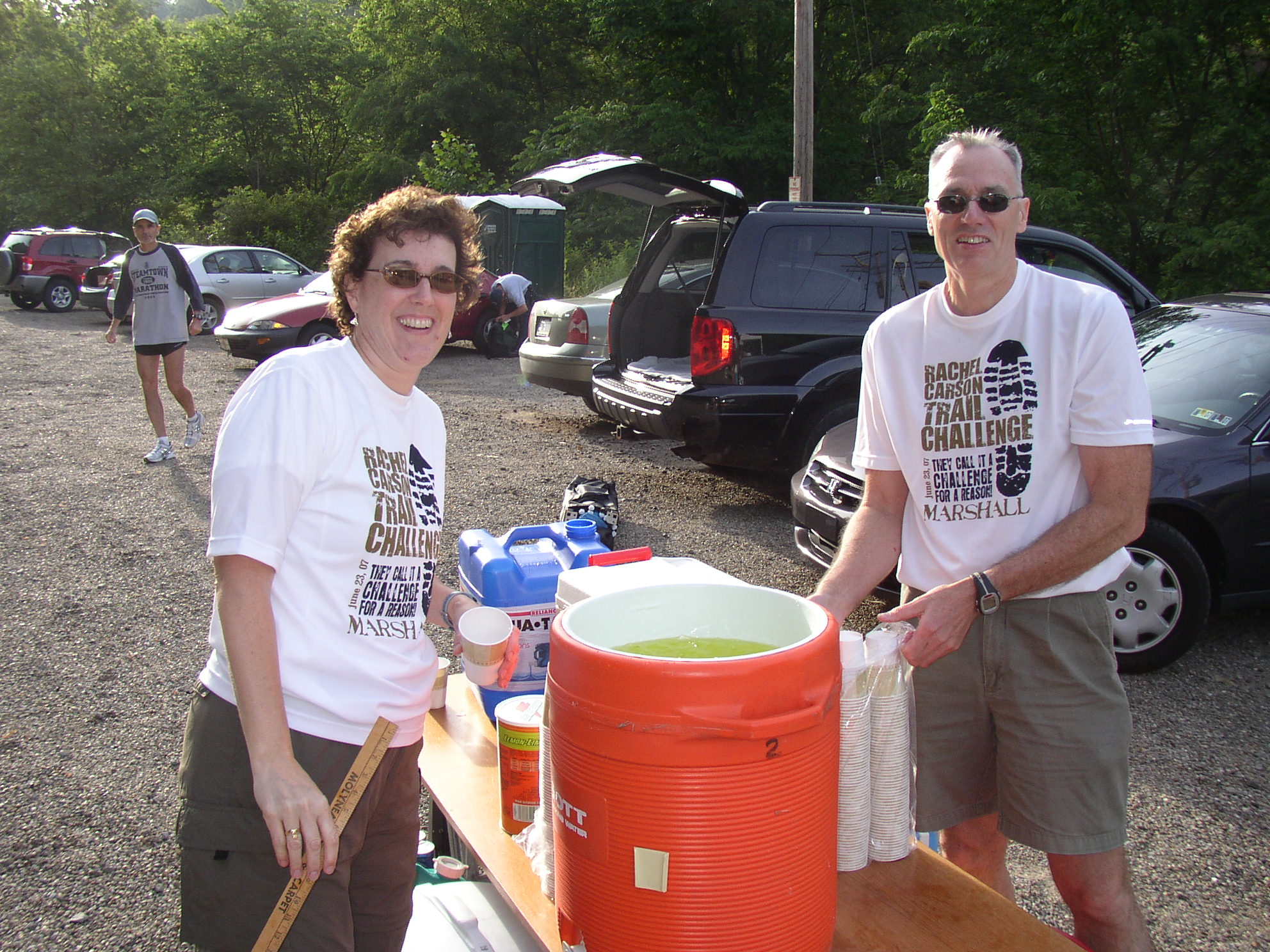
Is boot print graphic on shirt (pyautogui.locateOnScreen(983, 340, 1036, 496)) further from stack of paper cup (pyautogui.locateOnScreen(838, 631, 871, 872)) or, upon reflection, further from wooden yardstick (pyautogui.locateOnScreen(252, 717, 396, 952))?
wooden yardstick (pyautogui.locateOnScreen(252, 717, 396, 952))

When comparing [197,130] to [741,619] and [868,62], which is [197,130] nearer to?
[868,62]

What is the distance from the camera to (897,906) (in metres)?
1.75

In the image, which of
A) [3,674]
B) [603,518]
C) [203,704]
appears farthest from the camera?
[603,518]

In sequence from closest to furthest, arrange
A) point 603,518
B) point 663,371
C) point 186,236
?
point 603,518, point 663,371, point 186,236

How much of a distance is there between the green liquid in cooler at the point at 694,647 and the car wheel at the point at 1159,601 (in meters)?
3.16

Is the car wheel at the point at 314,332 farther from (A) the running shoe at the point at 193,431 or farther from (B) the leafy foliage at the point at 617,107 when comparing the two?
(B) the leafy foliage at the point at 617,107

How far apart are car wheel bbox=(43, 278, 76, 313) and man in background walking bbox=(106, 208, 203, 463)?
16.4 metres

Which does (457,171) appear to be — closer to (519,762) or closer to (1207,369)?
(1207,369)

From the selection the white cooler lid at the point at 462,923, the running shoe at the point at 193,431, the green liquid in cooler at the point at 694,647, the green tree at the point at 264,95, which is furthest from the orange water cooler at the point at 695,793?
the green tree at the point at 264,95

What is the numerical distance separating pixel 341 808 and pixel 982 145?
5.96ft

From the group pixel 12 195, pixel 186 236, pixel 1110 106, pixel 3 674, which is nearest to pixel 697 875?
pixel 3 674

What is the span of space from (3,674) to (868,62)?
Result: 25.0 m

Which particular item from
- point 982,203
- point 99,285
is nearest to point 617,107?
point 99,285

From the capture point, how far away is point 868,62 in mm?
24500
